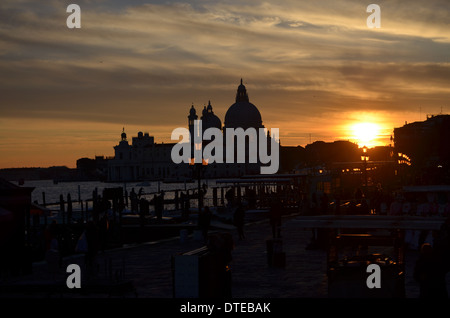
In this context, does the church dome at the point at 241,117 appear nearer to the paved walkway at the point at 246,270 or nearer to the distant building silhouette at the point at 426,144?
the distant building silhouette at the point at 426,144

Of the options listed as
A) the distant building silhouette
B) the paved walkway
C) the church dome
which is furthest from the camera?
the church dome

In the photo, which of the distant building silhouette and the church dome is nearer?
the distant building silhouette

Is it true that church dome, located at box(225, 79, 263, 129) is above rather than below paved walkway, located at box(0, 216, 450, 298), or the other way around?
above

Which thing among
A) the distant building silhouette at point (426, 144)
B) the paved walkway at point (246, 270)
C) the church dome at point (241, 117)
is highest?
the church dome at point (241, 117)

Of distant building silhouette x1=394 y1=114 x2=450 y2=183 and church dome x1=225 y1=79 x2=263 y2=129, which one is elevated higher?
church dome x1=225 y1=79 x2=263 y2=129

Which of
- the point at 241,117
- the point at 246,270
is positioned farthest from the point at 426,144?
the point at 241,117

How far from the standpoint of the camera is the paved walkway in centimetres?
1410

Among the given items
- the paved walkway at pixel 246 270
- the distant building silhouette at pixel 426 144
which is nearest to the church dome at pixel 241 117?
the distant building silhouette at pixel 426 144

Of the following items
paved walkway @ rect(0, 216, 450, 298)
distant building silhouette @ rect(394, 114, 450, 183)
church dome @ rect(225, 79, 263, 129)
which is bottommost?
paved walkway @ rect(0, 216, 450, 298)

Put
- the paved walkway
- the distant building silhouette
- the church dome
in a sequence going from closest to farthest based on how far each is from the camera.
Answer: the paved walkway < the distant building silhouette < the church dome

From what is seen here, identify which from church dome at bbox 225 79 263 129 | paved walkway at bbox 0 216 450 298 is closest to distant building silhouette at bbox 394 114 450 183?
paved walkway at bbox 0 216 450 298

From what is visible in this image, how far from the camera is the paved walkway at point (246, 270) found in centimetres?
1410

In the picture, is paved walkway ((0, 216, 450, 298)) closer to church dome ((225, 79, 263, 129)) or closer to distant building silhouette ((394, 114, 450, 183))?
distant building silhouette ((394, 114, 450, 183))
